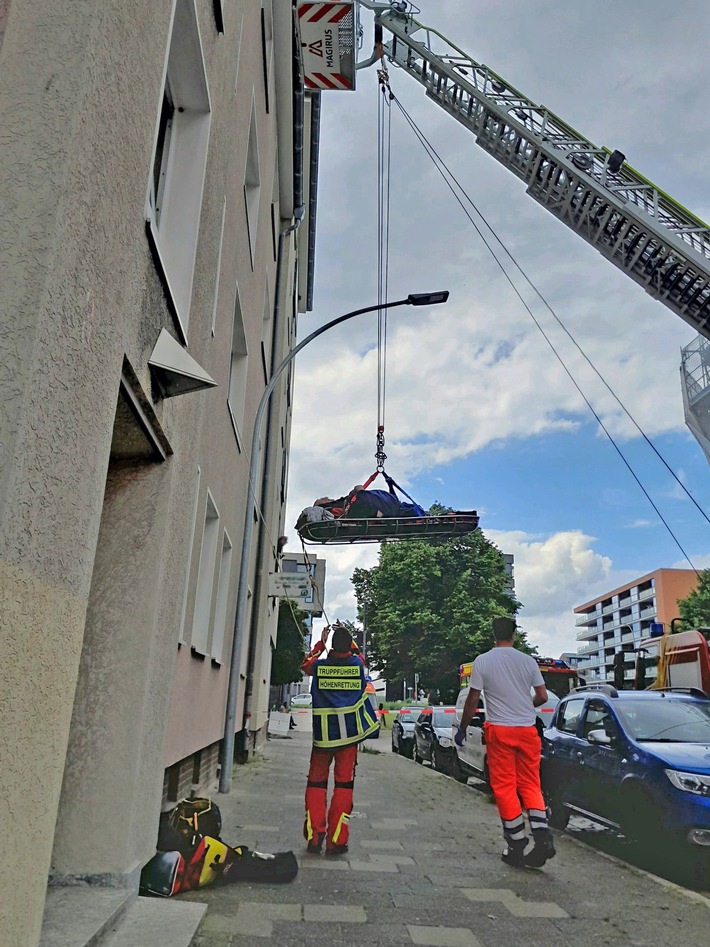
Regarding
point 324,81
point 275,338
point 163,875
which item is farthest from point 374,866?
point 324,81

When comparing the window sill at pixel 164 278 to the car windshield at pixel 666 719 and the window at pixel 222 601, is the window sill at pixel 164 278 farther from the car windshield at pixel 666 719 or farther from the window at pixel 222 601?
the car windshield at pixel 666 719

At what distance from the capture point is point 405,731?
901 inches

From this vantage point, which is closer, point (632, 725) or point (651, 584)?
point (632, 725)

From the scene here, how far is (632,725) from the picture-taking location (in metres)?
7.90

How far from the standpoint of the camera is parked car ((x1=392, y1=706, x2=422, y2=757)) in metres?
22.4

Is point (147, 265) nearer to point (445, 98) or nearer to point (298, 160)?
point (298, 160)

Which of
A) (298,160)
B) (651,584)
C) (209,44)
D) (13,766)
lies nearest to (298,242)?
(298,160)

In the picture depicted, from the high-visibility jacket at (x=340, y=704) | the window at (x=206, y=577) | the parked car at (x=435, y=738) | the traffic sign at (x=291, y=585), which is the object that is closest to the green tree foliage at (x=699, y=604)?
the parked car at (x=435, y=738)

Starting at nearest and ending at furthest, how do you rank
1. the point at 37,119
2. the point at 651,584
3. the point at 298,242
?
the point at 37,119 → the point at 298,242 → the point at 651,584

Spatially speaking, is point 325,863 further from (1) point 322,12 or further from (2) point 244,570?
(1) point 322,12

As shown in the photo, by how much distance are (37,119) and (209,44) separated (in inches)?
147

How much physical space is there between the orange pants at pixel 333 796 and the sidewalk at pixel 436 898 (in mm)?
183

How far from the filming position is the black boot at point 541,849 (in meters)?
5.89

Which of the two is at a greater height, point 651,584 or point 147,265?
point 651,584
